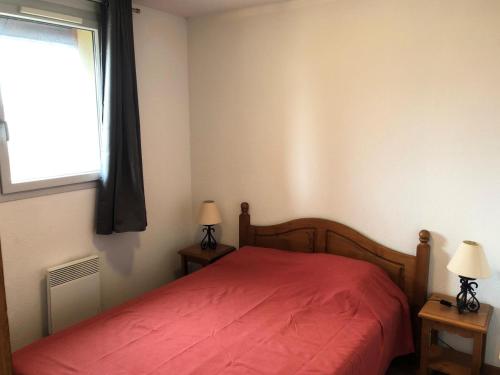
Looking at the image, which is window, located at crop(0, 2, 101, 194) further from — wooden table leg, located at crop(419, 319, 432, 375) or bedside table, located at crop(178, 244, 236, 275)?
wooden table leg, located at crop(419, 319, 432, 375)

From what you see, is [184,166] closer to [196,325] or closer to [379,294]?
[196,325]

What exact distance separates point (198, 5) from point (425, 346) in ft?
8.96

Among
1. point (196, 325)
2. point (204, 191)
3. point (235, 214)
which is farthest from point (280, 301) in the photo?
point (204, 191)

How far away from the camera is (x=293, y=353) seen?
1976mm

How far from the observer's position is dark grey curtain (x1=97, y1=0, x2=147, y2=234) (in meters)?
2.77

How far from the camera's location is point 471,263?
2.30m

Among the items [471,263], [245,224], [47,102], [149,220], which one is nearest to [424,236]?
[471,263]

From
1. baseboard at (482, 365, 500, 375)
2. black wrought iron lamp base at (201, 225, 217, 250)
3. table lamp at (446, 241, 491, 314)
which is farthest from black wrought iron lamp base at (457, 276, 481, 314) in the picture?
black wrought iron lamp base at (201, 225, 217, 250)

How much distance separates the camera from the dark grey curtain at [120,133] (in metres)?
2.77

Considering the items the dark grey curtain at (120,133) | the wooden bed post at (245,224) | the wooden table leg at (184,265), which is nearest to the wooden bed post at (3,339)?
the dark grey curtain at (120,133)

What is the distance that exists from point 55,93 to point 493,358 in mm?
3159

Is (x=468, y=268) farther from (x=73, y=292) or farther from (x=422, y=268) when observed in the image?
(x=73, y=292)

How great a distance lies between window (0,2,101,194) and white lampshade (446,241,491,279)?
2336 mm

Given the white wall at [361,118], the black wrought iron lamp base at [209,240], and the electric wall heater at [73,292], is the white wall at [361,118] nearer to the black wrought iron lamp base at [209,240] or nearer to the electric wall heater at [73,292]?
the black wrought iron lamp base at [209,240]
